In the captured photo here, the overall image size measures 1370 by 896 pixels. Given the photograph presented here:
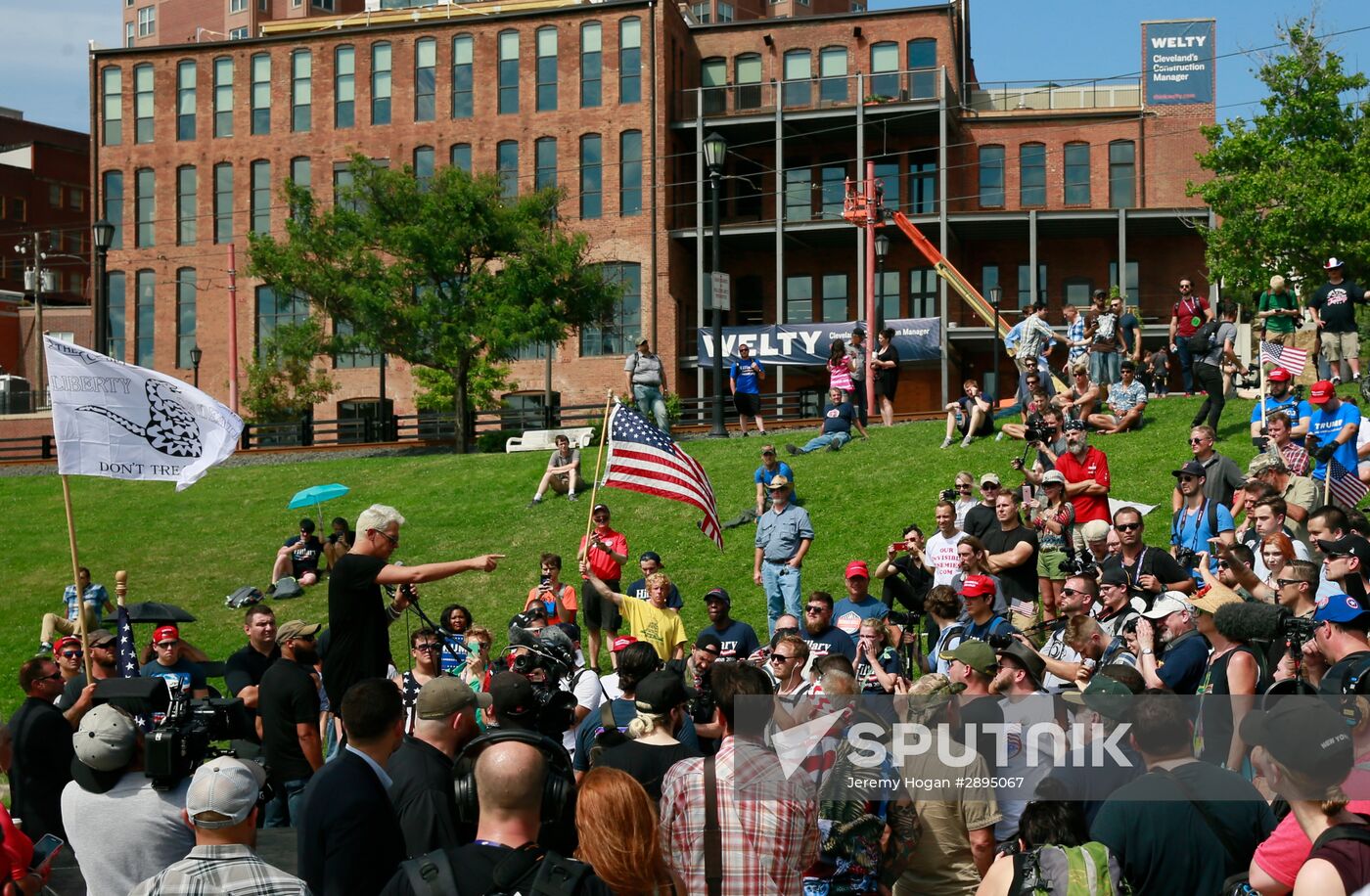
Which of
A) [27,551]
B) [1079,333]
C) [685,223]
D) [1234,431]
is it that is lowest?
[27,551]

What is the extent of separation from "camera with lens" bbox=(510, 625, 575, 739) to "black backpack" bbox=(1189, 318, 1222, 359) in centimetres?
1639

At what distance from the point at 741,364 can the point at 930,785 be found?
21416 mm

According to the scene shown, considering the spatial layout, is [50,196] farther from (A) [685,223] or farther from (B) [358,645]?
(B) [358,645]

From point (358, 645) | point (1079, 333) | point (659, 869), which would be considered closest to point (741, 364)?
point (1079, 333)

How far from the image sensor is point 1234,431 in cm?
2045

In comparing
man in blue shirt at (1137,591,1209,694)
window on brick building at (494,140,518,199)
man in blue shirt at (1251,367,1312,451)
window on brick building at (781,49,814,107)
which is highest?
window on brick building at (781,49,814,107)

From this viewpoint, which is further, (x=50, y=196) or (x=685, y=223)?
(x=50, y=196)

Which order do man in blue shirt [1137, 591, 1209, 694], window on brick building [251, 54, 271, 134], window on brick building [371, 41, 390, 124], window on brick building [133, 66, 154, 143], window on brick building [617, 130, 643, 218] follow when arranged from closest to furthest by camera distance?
man in blue shirt [1137, 591, 1209, 694] < window on brick building [617, 130, 643, 218] < window on brick building [371, 41, 390, 124] < window on brick building [251, 54, 271, 134] < window on brick building [133, 66, 154, 143]

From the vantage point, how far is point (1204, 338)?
72.6ft

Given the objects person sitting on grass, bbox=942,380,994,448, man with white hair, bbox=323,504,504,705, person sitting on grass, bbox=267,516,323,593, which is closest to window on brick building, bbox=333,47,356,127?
person sitting on grass, bbox=267,516,323,593

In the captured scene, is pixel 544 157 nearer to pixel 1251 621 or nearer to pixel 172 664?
pixel 172 664

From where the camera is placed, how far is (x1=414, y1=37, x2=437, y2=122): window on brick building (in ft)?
178

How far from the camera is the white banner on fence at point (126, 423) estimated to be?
994cm

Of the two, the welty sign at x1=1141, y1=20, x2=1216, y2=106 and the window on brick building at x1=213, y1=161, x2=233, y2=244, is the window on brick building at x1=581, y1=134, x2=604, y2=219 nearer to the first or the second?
the window on brick building at x1=213, y1=161, x2=233, y2=244
